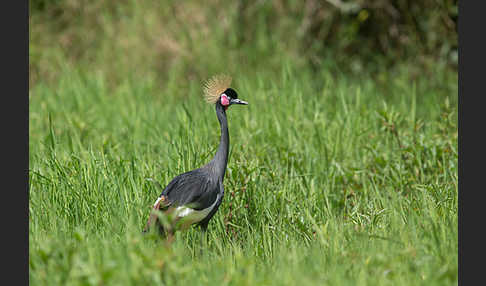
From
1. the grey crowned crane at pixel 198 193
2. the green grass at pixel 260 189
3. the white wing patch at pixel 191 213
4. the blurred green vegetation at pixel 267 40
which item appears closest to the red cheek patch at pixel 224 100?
the grey crowned crane at pixel 198 193

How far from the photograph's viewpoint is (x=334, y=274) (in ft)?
11.3

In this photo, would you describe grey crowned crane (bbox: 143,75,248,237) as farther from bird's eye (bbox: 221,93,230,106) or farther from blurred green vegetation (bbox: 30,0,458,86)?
blurred green vegetation (bbox: 30,0,458,86)

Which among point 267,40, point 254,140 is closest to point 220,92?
point 254,140

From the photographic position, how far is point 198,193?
413 cm

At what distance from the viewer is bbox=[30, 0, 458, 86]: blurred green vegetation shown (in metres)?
8.59

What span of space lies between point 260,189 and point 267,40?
4.16 meters

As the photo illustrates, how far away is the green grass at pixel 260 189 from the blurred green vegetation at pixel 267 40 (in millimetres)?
971

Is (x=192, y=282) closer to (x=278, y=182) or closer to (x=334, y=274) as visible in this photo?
(x=334, y=274)

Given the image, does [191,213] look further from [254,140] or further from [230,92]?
[254,140]

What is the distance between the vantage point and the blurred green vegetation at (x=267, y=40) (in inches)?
338

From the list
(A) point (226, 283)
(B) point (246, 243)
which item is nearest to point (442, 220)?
(B) point (246, 243)

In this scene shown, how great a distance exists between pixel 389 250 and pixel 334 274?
538mm

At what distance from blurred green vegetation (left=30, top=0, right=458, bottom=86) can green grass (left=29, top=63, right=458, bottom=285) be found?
97cm

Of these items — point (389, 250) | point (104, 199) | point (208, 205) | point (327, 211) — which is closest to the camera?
point (389, 250)
